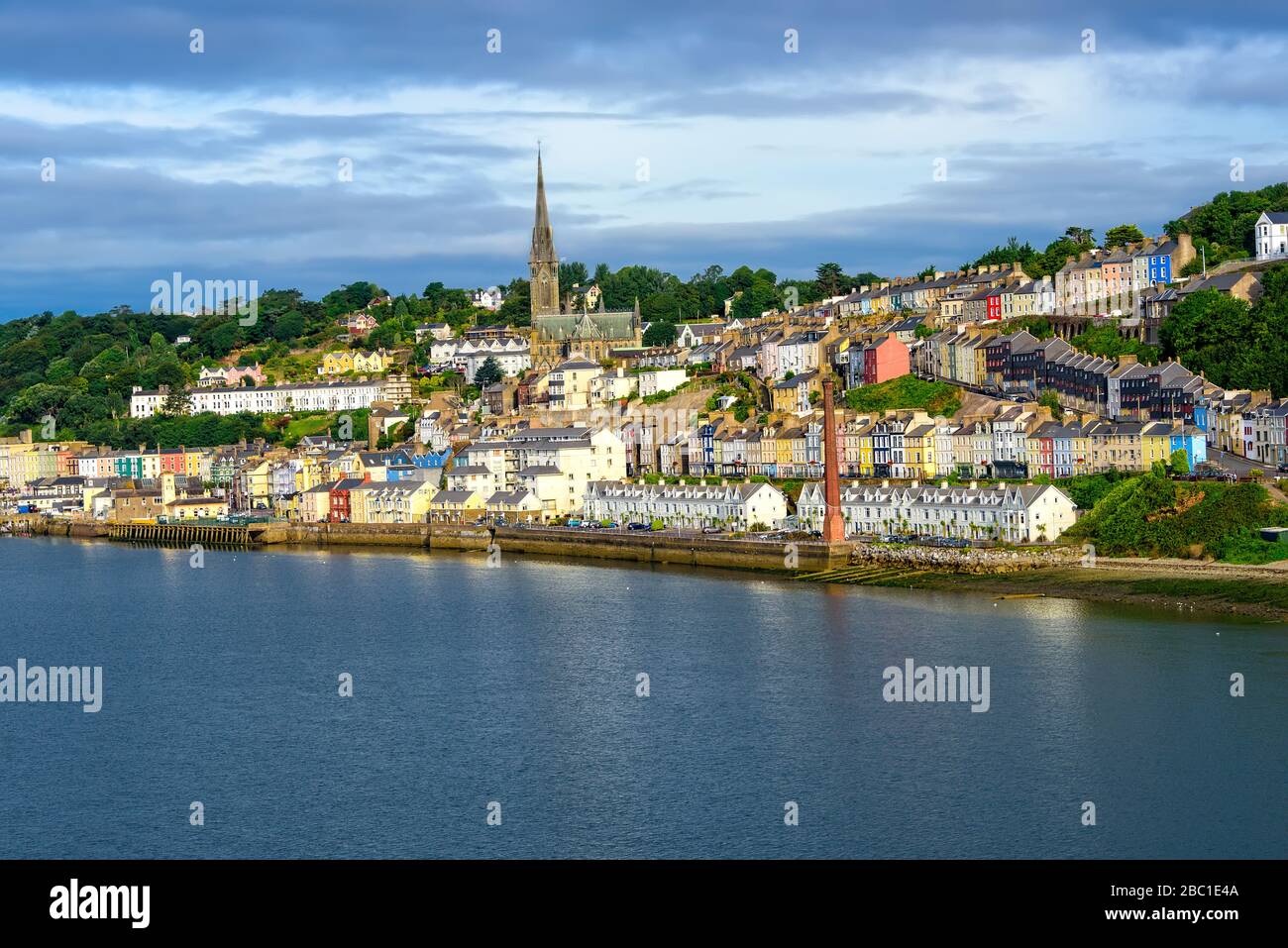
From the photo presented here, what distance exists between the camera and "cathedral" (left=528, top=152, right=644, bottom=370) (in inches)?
3231

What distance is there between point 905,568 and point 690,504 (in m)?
11.4

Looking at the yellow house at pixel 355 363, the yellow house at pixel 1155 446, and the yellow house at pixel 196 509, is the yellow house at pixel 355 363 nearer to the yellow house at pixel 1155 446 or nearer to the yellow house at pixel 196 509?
the yellow house at pixel 196 509

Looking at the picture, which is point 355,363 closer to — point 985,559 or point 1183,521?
point 985,559

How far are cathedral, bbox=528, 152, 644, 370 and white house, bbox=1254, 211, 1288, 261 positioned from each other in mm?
31817

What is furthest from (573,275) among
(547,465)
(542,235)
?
(547,465)

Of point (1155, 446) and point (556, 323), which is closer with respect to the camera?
point (1155, 446)

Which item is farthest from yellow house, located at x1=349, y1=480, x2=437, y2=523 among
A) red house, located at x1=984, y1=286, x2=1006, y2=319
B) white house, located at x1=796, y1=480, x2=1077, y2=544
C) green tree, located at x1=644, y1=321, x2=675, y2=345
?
green tree, located at x1=644, y1=321, x2=675, y2=345

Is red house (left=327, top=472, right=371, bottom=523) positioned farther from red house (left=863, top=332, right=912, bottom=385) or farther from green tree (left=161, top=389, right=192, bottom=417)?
green tree (left=161, top=389, right=192, bottom=417)

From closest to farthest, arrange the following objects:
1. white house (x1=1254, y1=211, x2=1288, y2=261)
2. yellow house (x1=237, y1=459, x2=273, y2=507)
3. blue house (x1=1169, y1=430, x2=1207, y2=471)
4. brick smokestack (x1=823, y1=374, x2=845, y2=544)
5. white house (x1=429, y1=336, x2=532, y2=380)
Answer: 1. blue house (x1=1169, y1=430, x2=1207, y2=471)
2. brick smokestack (x1=823, y1=374, x2=845, y2=544)
3. white house (x1=1254, y1=211, x2=1288, y2=261)
4. yellow house (x1=237, y1=459, x2=273, y2=507)
5. white house (x1=429, y1=336, x2=532, y2=380)

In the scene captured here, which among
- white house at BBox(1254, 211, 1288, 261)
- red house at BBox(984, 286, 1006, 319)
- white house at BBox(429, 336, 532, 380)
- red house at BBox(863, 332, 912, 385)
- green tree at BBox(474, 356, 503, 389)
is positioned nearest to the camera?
white house at BBox(1254, 211, 1288, 261)

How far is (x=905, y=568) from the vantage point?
126 ft
